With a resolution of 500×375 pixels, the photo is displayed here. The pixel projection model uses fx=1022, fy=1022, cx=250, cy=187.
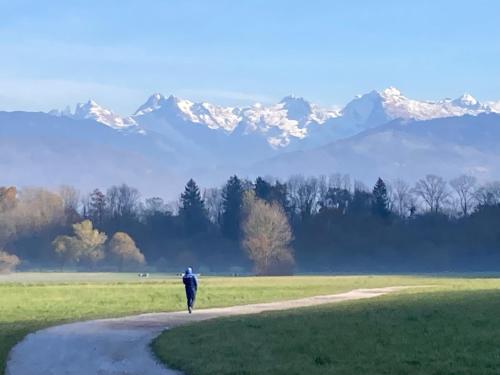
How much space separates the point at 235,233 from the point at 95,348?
146 metres

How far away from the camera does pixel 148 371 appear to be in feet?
73.8

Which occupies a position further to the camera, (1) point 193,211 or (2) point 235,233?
(1) point 193,211

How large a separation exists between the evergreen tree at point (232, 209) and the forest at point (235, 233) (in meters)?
0.17

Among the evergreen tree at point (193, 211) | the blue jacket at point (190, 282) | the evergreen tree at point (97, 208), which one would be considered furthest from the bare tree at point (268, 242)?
the blue jacket at point (190, 282)

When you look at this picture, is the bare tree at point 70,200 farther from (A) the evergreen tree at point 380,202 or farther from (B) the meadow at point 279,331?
(B) the meadow at point 279,331

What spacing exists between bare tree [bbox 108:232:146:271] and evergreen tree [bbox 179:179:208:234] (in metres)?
26.6

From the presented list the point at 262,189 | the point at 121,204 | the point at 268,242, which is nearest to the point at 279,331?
the point at 268,242

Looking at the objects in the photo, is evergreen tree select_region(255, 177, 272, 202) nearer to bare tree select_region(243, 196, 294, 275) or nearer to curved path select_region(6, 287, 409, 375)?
bare tree select_region(243, 196, 294, 275)

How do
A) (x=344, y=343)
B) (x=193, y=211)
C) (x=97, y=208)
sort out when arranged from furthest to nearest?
1. (x=193, y=211)
2. (x=97, y=208)
3. (x=344, y=343)

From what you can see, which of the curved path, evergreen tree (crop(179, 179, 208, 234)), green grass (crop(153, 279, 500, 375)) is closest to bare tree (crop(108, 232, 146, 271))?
evergreen tree (crop(179, 179, 208, 234))

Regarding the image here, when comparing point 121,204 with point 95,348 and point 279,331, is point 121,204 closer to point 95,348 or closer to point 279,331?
point 279,331

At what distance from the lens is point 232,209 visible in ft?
572

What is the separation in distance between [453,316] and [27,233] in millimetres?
135753

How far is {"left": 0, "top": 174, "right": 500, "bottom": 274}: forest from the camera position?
15212 centimetres
